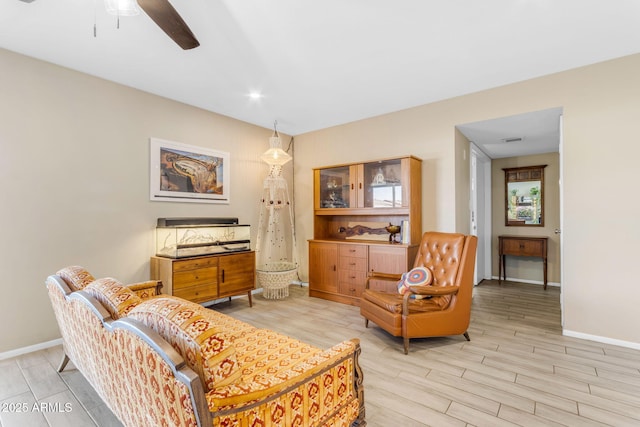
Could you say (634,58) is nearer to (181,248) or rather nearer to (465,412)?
(465,412)

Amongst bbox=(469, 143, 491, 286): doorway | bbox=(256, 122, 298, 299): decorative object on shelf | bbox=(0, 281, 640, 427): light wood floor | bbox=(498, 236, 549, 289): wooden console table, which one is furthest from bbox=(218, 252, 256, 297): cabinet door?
bbox=(498, 236, 549, 289): wooden console table

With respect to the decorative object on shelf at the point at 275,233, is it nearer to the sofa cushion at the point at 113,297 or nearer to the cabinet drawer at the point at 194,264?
the cabinet drawer at the point at 194,264

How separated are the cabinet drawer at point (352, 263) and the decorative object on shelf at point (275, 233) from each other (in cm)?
77

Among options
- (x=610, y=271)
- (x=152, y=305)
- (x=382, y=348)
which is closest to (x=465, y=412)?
(x=382, y=348)

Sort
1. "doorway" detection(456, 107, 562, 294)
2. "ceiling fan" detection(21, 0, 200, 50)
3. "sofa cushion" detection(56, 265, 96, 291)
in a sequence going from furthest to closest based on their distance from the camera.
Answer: "doorway" detection(456, 107, 562, 294)
"sofa cushion" detection(56, 265, 96, 291)
"ceiling fan" detection(21, 0, 200, 50)

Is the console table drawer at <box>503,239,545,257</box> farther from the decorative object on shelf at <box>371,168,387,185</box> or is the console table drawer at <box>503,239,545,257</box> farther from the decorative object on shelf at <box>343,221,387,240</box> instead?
the decorative object on shelf at <box>371,168,387,185</box>

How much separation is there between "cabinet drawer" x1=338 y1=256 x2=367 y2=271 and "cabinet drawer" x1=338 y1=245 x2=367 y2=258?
45 mm

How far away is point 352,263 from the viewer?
13.8 ft

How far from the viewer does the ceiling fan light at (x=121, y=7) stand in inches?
64.8

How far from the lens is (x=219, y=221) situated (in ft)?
13.9

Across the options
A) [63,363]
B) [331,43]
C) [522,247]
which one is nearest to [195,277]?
[63,363]

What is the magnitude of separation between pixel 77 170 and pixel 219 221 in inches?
66.2

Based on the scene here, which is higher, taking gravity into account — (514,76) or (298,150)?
(514,76)

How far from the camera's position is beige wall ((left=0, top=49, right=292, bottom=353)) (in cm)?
271
